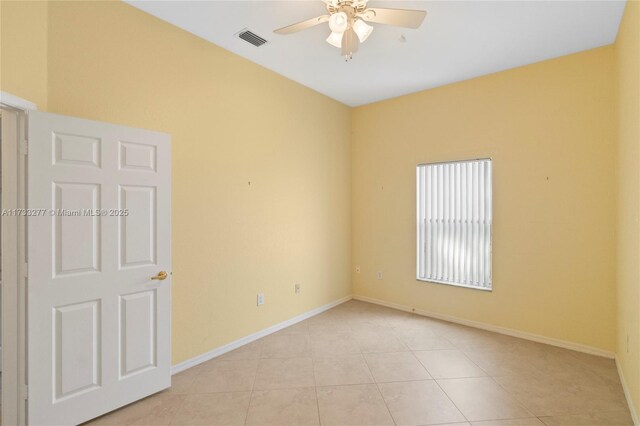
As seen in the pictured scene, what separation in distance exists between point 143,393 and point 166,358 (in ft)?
0.90

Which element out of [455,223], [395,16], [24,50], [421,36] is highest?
[421,36]

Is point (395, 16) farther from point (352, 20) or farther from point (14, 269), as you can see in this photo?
point (14, 269)

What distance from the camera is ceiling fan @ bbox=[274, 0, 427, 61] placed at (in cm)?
208

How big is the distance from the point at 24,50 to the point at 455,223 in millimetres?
4472

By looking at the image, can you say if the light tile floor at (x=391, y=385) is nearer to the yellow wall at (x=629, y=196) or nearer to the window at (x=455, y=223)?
the yellow wall at (x=629, y=196)

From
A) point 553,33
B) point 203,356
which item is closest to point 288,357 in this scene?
point 203,356

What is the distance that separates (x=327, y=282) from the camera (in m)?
4.62

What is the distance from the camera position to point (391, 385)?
2.57 meters

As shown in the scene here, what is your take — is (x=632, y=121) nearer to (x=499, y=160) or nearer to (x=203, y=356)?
(x=499, y=160)

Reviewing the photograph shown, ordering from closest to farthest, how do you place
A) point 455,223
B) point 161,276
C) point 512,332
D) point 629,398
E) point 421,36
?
Answer: point 629,398, point 161,276, point 421,36, point 512,332, point 455,223

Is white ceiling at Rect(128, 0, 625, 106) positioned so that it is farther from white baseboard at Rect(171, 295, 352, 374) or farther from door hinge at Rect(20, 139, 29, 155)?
white baseboard at Rect(171, 295, 352, 374)

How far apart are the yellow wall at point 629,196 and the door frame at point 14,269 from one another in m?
4.01

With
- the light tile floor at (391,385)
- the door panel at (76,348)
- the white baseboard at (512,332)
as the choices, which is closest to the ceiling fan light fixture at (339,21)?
the door panel at (76,348)

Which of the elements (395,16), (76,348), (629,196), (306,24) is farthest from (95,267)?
(629,196)
